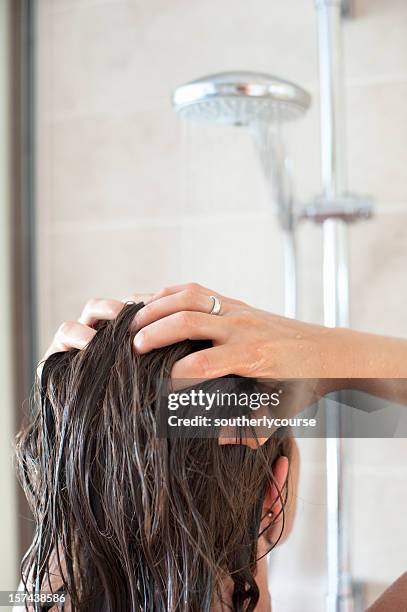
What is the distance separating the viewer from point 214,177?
3.38 feet

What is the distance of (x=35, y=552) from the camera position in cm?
57

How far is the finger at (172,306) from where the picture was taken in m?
0.52

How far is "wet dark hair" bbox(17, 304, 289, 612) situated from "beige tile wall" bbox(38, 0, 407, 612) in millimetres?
280

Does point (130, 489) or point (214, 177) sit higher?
point (214, 177)

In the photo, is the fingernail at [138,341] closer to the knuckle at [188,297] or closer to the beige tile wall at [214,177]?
the knuckle at [188,297]

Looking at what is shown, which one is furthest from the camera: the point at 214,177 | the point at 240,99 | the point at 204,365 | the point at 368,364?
the point at 214,177

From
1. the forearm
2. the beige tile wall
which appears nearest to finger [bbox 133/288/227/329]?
the forearm

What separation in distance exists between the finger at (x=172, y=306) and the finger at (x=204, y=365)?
4 centimetres

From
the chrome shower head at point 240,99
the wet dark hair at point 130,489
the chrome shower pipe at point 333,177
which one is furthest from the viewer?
the chrome shower pipe at point 333,177

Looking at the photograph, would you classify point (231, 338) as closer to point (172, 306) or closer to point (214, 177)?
point (172, 306)

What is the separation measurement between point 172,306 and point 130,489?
135mm

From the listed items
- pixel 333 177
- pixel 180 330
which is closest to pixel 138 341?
pixel 180 330

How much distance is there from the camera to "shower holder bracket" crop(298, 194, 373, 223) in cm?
89

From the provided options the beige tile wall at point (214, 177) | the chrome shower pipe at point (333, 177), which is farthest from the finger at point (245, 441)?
the chrome shower pipe at point (333, 177)
